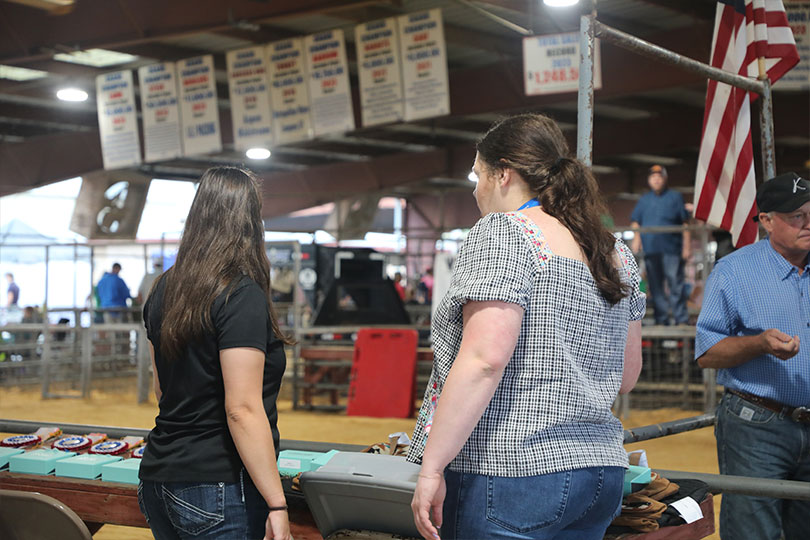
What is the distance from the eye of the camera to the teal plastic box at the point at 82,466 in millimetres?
2910

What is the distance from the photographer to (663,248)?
10461mm

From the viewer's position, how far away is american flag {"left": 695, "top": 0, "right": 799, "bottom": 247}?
401 cm

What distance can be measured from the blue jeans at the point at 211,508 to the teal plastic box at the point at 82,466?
0.68 m

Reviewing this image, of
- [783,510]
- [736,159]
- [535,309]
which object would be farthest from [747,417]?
[535,309]

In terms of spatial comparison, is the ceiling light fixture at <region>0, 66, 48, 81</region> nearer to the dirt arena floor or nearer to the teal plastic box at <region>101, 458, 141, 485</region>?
the dirt arena floor

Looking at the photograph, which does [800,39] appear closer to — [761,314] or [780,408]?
[761,314]

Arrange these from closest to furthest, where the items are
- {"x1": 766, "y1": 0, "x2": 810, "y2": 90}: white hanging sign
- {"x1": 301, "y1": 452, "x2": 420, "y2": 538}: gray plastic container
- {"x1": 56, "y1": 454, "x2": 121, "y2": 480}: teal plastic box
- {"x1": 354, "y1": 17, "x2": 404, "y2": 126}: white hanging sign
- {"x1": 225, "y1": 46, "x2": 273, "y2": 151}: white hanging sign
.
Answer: {"x1": 301, "y1": 452, "x2": 420, "y2": 538}: gray plastic container < {"x1": 56, "y1": 454, "x2": 121, "y2": 480}: teal plastic box < {"x1": 766, "y1": 0, "x2": 810, "y2": 90}: white hanging sign < {"x1": 354, "y1": 17, "x2": 404, "y2": 126}: white hanging sign < {"x1": 225, "y1": 46, "x2": 273, "y2": 151}: white hanging sign

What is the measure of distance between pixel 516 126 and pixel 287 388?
11142mm

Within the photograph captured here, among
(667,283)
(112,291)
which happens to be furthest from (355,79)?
(667,283)

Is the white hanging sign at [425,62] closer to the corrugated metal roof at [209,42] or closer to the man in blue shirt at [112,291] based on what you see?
the corrugated metal roof at [209,42]

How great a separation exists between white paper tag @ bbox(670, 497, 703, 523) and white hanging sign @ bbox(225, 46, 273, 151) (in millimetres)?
9678

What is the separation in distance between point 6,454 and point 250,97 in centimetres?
905

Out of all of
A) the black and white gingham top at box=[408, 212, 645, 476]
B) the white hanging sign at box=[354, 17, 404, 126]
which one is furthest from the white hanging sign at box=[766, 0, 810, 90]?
the black and white gingham top at box=[408, 212, 645, 476]

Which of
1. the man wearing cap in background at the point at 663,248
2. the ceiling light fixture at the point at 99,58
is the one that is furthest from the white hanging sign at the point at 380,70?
the ceiling light fixture at the point at 99,58
